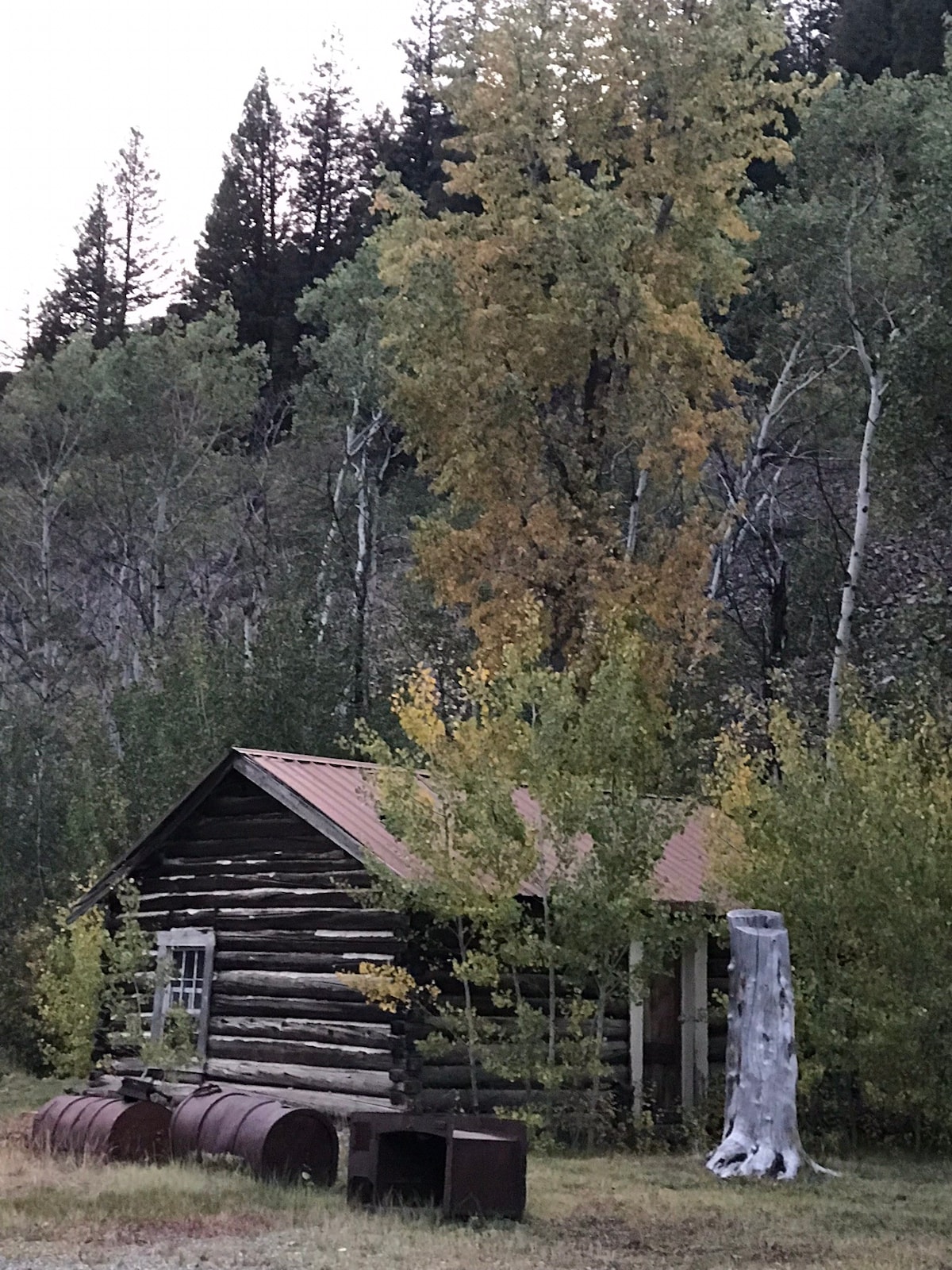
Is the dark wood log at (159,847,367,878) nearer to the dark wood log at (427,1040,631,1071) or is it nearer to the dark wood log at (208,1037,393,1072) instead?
the dark wood log at (208,1037,393,1072)

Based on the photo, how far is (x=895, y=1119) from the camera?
59.6 feet

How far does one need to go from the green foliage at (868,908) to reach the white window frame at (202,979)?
6.79 meters

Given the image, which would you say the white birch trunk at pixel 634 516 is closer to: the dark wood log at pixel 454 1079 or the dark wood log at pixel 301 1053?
the dark wood log at pixel 454 1079

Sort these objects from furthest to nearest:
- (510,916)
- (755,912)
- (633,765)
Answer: (633,765) < (510,916) < (755,912)

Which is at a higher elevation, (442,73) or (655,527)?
(442,73)

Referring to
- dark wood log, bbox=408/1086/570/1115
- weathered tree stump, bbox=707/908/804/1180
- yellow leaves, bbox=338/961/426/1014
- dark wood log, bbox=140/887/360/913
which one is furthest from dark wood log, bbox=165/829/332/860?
weathered tree stump, bbox=707/908/804/1180

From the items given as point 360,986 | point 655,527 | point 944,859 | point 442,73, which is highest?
point 442,73

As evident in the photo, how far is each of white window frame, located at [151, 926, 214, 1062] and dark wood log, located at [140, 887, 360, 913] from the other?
0.38 meters

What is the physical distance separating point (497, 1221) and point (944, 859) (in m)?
7.22

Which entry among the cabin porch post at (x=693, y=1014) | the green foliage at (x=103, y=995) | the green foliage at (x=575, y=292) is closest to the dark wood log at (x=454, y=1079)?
the cabin porch post at (x=693, y=1014)

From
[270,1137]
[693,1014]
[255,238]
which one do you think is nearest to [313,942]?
[693,1014]

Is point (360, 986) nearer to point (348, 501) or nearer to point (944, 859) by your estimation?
point (944, 859)

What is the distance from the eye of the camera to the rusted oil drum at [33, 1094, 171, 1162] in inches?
559

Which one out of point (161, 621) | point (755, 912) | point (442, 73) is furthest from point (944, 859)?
point (161, 621)
